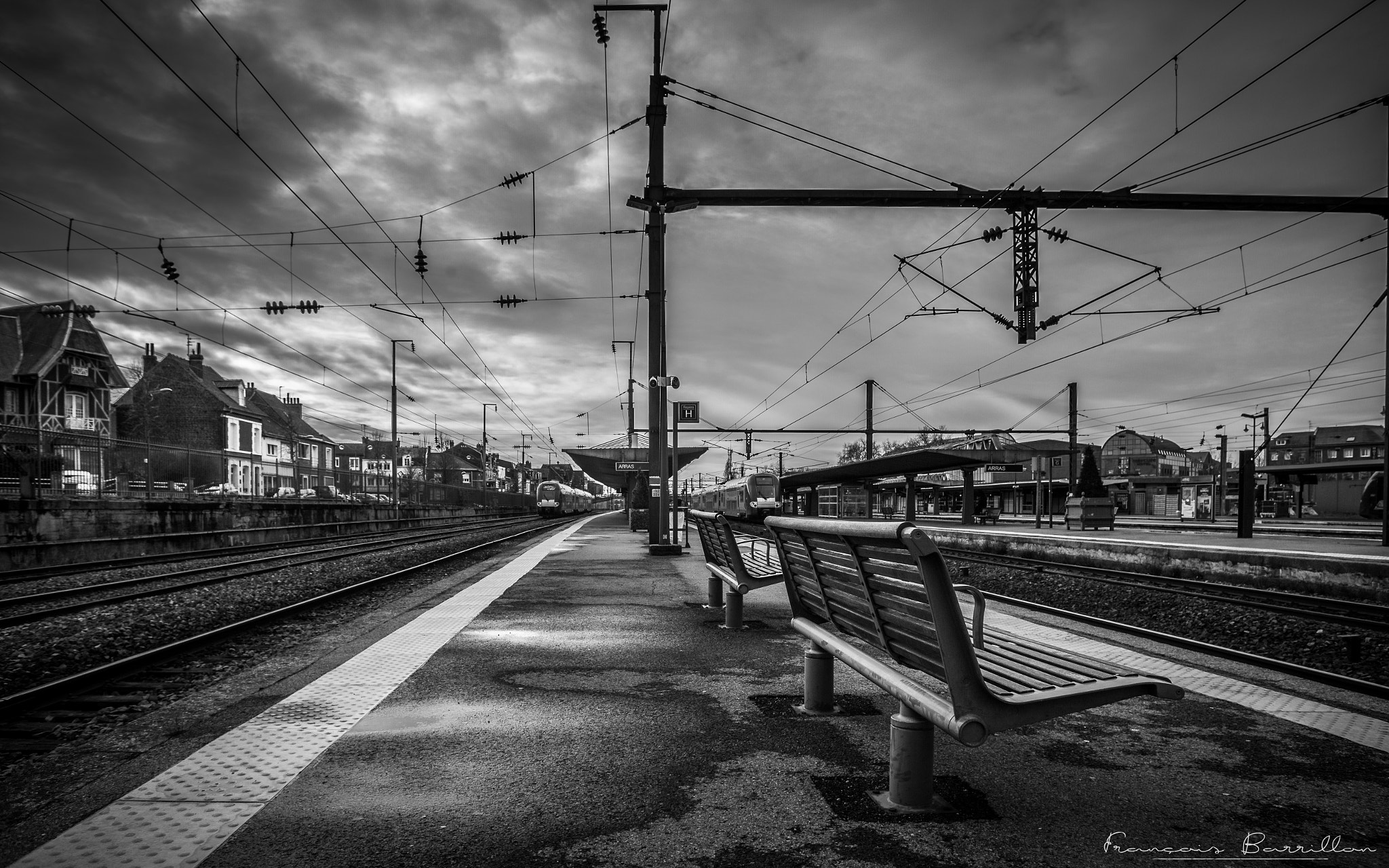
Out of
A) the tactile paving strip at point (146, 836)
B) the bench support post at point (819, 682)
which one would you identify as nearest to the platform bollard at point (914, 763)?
the bench support post at point (819, 682)

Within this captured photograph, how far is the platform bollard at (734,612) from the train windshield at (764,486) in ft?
A: 109

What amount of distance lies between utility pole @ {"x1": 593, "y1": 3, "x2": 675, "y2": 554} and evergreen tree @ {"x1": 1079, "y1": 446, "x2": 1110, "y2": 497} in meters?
25.4

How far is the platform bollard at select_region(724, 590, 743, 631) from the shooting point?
6383 mm

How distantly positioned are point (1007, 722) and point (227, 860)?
237 centimetres

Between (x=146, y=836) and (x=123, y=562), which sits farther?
(x=123, y=562)

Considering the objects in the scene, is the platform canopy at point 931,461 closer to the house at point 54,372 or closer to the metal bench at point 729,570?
the metal bench at point 729,570

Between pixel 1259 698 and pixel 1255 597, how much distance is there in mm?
7331

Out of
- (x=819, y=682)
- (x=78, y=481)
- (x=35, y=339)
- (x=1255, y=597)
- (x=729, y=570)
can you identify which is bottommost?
(x=1255, y=597)

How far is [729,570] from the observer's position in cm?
654

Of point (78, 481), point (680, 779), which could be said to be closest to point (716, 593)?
point (680, 779)

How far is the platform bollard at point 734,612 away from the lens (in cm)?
638

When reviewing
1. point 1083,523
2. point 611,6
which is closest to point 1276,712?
point 611,6

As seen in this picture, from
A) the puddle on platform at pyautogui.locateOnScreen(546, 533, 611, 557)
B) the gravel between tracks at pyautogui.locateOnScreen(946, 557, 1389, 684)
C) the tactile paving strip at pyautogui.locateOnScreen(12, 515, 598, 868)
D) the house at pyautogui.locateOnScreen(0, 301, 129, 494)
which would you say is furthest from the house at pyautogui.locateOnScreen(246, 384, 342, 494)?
the tactile paving strip at pyautogui.locateOnScreen(12, 515, 598, 868)

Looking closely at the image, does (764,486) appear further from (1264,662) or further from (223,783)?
(223,783)
